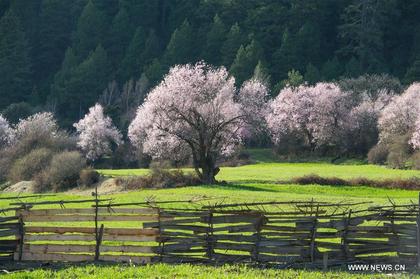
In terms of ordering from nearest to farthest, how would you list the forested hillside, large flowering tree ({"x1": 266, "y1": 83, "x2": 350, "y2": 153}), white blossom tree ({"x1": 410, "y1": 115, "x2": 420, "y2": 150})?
white blossom tree ({"x1": 410, "y1": 115, "x2": 420, "y2": 150}), large flowering tree ({"x1": 266, "y1": 83, "x2": 350, "y2": 153}), the forested hillside

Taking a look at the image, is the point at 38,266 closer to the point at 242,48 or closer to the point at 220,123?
the point at 220,123

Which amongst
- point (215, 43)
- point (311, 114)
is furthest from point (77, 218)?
point (215, 43)

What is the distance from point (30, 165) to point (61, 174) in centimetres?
679

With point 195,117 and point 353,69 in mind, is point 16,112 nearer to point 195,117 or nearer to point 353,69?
point 353,69

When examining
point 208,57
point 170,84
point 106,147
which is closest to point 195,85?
point 170,84

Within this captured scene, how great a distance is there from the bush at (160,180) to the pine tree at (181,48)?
59606 mm

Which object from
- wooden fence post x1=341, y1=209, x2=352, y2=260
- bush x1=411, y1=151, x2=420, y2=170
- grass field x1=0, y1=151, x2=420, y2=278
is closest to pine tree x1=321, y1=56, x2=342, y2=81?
grass field x1=0, y1=151, x2=420, y2=278

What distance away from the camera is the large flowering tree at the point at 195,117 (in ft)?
171

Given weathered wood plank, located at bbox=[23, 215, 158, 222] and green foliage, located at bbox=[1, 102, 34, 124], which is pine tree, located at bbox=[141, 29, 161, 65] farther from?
weathered wood plank, located at bbox=[23, 215, 158, 222]

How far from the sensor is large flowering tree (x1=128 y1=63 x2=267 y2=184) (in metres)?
52.2

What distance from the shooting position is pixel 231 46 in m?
111

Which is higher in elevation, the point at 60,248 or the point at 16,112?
the point at 16,112

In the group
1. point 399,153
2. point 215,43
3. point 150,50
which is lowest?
point 399,153

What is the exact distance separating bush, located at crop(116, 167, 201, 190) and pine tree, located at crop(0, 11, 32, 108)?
6349 centimetres
